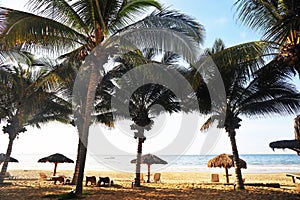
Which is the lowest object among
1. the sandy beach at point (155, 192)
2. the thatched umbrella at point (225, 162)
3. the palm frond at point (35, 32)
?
the sandy beach at point (155, 192)

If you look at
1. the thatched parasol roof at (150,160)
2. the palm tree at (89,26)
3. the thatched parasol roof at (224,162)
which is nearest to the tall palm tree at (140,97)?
the palm tree at (89,26)

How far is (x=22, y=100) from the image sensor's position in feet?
42.4

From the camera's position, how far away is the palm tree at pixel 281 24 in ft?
19.8

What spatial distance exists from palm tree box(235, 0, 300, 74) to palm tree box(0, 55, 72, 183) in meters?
8.68

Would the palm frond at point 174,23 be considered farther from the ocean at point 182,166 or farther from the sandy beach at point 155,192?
the ocean at point 182,166

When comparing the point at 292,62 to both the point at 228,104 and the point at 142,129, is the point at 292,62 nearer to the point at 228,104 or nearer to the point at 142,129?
the point at 228,104

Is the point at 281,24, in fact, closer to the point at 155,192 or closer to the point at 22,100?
the point at 155,192

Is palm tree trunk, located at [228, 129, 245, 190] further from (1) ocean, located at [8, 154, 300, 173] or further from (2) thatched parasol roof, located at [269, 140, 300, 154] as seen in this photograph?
(1) ocean, located at [8, 154, 300, 173]

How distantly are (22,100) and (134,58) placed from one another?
7149 millimetres

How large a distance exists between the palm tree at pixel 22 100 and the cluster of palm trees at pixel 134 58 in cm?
5

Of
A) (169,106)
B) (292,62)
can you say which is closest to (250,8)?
(292,62)

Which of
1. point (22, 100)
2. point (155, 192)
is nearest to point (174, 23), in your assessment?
point (155, 192)

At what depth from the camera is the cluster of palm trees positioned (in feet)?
24.7

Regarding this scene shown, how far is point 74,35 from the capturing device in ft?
28.5
